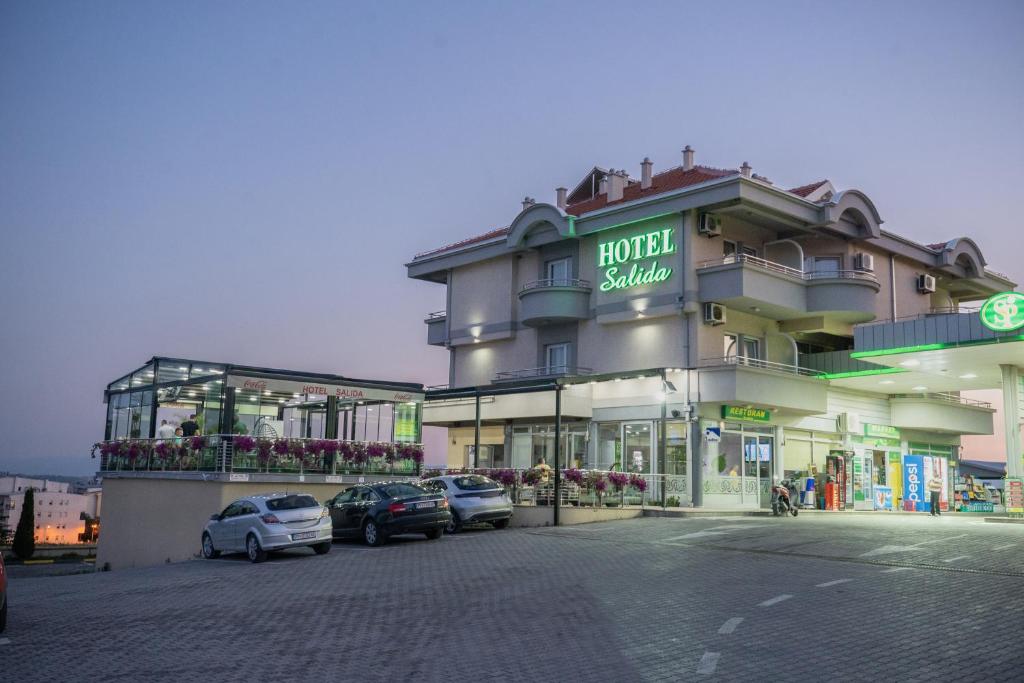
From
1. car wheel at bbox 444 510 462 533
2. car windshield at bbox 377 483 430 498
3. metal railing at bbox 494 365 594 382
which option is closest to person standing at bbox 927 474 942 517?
metal railing at bbox 494 365 594 382

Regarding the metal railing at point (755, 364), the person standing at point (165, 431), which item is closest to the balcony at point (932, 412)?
the metal railing at point (755, 364)

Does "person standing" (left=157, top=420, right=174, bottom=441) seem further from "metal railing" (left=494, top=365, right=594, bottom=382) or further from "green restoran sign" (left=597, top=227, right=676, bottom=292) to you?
"green restoran sign" (left=597, top=227, right=676, bottom=292)

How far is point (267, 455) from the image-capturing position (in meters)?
27.3

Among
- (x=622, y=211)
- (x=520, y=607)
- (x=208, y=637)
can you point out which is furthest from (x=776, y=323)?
(x=208, y=637)

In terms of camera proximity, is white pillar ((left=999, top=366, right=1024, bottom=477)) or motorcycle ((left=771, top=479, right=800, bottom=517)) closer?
white pillar ((left=999, top=366, right=1024, bottom=477))

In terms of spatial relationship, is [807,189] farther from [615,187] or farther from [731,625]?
[731,625]

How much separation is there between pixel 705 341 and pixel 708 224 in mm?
4616

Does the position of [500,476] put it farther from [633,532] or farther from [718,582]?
[718,582]

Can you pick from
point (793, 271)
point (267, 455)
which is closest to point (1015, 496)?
point (793, 271)

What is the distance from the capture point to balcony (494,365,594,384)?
40.2 metres

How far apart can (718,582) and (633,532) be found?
870 cm

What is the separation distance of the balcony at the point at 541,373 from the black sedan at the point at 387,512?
1650 centimetres

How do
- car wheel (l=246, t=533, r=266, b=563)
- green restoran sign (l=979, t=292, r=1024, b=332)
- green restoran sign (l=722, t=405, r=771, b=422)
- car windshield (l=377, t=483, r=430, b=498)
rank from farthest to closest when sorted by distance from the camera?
1. green restoran sign (l=722, t=405, r=771, b=422)
2. green restoran sign (l=979, t=292, r=1024, b=332)
3. car windshield (l=377, t=483, r=430, b=498)
4. car wheel (l=246, t=533, r=266, b=563)

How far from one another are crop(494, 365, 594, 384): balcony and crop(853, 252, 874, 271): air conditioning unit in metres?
12.3
